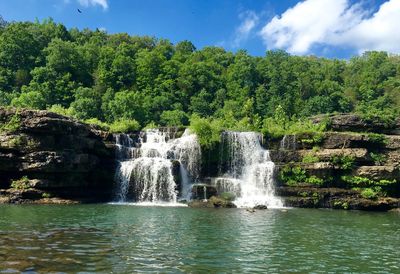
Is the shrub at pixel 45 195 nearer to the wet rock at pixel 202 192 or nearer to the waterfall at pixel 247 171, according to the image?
the wet rock at pixel 202 192

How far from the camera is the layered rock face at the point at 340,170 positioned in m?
37.8

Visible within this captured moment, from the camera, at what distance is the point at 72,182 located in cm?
3847

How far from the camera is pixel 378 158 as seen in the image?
40219mm

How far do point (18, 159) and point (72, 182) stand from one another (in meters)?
4.83

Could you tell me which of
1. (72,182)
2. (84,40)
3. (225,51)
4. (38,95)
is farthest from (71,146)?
(225,51)

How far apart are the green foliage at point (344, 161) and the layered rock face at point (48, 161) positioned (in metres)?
20.2

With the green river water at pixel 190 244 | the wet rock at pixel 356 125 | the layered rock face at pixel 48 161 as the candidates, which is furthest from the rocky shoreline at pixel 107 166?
the green river water at pixel 190 244

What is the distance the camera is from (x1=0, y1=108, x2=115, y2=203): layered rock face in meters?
36.4

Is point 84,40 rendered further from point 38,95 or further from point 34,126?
point 34,126

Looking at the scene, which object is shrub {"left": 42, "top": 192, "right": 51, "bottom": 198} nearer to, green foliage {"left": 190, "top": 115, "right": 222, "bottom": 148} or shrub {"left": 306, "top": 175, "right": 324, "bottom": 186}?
green foliage {"left": 190, "top": 115, "right": 222, "bottom": 148}

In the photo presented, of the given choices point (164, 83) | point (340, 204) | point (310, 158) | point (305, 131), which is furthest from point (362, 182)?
point (164, 83)

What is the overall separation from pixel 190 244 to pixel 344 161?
84.9ft

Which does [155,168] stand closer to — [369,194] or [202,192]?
[202,192]

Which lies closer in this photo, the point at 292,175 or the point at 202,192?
the point at 202,192
